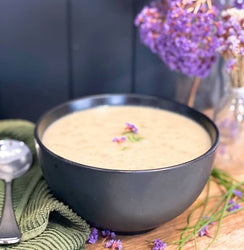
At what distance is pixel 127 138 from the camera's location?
0.89 m

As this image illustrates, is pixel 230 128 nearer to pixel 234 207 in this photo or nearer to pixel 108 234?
pixel 234 207

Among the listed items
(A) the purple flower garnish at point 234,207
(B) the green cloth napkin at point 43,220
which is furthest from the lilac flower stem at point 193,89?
(B) the green cloth napkin at point 43,220

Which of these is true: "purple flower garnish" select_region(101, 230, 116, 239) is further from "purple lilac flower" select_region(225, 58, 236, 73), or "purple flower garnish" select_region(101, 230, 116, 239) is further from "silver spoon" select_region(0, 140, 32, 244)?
"purple lilac flower" select_region(225, 58, 236, 73)

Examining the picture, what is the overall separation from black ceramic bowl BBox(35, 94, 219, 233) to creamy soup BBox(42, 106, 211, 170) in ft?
0.16

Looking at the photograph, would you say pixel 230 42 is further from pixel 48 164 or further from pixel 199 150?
pixel 48 164

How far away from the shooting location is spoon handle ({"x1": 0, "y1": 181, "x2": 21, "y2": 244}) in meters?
0.76

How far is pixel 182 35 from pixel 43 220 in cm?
45

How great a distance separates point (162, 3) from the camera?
1048 millimetres

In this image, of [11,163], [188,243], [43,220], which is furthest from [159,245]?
[11,163]

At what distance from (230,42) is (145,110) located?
9.1 inches

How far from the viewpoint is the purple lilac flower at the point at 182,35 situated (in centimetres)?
94

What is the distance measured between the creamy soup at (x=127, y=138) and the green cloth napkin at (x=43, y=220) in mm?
84

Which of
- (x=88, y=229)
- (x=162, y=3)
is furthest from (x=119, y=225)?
(x=162, y=3)

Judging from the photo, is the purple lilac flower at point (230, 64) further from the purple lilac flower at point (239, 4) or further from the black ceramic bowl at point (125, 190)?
the black ceramic bowl at point (125, 190)
